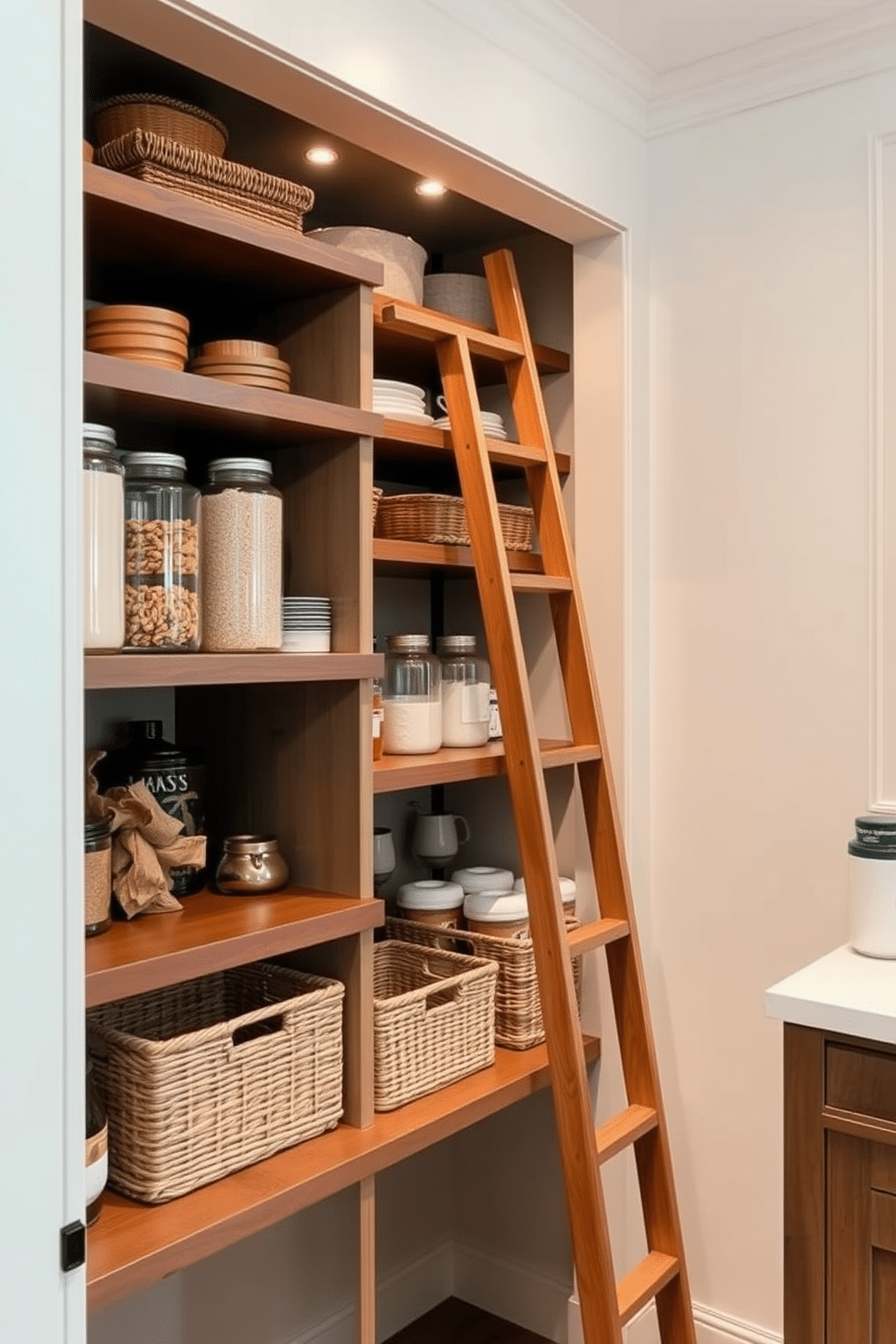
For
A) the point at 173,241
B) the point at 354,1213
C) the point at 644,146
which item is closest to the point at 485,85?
the point at 644,146

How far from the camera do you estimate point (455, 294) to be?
2455 mm

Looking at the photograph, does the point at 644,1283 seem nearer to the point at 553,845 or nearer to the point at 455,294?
the point at 553,845

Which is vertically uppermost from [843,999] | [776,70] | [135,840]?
[776,70]

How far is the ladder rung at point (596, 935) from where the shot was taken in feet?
6.72

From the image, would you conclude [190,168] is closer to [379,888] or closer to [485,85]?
[485,85]

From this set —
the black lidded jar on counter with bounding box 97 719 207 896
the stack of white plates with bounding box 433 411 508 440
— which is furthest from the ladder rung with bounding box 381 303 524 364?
the black lidded jar on counter with bounding box 97 719 207 896

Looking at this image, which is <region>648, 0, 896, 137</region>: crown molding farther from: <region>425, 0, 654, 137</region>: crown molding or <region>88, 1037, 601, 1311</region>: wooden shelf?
<region>88, 1037, 601, 1311</region>: wooden shelf

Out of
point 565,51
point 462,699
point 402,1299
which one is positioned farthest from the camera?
point 402,1299

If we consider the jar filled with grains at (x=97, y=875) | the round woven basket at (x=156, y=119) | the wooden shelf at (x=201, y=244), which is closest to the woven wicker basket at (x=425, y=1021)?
the jar filled with grains at (x=97, y=875)

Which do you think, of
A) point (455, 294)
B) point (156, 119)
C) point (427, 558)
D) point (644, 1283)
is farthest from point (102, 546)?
point (644, 1283)

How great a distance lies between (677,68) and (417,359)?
74 cm

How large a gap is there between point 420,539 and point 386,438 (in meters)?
0.21

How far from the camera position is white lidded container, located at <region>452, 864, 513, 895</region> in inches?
93.7

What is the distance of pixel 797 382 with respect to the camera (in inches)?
88.0
